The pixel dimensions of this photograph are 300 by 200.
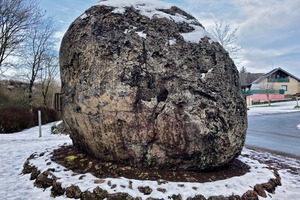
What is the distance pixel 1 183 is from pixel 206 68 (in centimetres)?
428

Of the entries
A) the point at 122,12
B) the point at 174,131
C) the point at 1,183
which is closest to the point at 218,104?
the point at 174,131

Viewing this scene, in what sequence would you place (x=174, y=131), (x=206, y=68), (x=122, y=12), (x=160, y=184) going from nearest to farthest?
(x=160, y=184), (x=174, y=131), (x=206, y=68), (x=122, y=12)

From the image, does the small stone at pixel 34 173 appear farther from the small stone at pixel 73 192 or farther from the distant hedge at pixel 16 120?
the distant hedge at pixel 16 120

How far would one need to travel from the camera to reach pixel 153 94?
446 centimetres

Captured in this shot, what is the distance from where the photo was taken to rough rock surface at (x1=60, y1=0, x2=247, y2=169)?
4402 millimetres

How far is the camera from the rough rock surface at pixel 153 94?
4402 millimetres

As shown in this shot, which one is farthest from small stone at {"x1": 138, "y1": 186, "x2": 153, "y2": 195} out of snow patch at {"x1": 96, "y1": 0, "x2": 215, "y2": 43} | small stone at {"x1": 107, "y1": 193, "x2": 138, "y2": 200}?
snow patch at {"x1": 96, "y1": 0, "x2": 215, "y2": 43}

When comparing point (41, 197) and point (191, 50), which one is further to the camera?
point (191, 50)

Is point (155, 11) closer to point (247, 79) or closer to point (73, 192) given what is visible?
point (73, 192)

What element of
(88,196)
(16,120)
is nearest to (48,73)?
(16,120)

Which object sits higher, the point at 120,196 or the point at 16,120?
Result: the point at 16,120

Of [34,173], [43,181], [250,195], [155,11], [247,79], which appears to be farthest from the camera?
[247,79]

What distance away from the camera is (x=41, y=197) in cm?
397

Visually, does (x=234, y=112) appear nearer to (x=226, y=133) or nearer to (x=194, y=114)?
(x=226, y=133)
